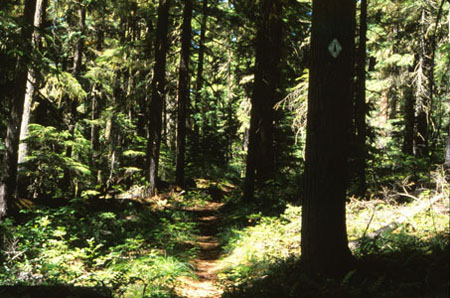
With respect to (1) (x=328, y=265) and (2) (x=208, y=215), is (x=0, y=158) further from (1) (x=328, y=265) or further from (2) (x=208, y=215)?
(1) (x=328, y=265)

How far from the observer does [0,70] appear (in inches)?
404

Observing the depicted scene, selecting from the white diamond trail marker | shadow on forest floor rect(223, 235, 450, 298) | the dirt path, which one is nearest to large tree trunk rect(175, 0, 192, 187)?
the dirt path

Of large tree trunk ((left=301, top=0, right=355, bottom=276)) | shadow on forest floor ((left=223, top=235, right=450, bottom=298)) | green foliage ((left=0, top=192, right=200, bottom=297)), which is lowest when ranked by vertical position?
green foliage ((left=0, top=192, right=200, bottom=297))

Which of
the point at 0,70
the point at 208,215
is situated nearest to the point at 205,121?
the point at 208,215

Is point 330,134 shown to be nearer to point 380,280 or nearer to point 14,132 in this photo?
point 380,280

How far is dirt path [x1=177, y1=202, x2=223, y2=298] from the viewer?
18.6ft

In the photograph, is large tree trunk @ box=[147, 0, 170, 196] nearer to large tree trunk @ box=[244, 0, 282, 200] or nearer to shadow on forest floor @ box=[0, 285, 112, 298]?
large tree trunk @ box=[244, 0, 282, 200]

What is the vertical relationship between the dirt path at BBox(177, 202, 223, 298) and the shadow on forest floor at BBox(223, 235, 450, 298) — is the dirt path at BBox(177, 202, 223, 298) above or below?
below

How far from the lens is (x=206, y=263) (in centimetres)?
759

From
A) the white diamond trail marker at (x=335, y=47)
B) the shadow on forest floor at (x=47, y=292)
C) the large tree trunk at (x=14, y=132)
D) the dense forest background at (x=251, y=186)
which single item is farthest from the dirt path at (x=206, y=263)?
the large tree trunk at (x=14, y=132)

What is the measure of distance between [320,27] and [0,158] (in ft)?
50.8

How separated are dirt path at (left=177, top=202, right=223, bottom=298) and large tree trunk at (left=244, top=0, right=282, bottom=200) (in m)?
1.93

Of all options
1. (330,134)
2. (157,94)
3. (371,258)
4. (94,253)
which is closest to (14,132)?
(94,253)

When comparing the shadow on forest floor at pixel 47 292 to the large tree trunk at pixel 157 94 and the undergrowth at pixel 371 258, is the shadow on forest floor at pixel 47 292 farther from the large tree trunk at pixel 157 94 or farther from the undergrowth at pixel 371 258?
the large tree trunk at pixel 157 94
